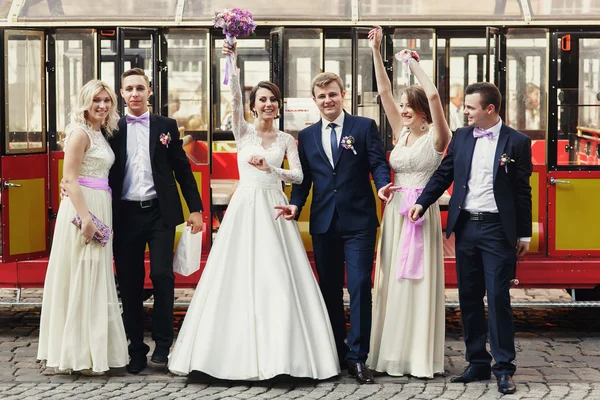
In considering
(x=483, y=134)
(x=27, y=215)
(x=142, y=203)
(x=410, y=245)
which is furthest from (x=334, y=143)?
(x=27, y=215)

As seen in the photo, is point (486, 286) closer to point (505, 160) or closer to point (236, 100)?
point (505, 160)

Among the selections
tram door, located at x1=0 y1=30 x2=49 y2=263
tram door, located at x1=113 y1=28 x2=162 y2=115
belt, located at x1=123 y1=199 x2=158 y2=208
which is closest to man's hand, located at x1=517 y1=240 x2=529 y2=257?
belt, located at x1=123 y1=199 x2=158 y2=208

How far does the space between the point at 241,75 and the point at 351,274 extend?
2.75 metres

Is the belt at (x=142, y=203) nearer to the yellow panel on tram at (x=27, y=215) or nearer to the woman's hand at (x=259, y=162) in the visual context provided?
the woman's hand at (x=259, y=162)

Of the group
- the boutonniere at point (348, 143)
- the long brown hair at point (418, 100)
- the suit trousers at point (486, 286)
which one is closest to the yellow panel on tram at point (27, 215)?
the boutonniere at point (348, 143)

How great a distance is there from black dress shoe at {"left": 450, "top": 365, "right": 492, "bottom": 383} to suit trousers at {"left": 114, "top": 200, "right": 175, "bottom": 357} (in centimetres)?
203

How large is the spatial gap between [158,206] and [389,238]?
5.24 feet

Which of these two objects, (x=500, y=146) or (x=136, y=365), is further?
(x=136, y=365)

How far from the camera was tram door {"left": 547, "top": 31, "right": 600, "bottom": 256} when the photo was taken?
29.8ft

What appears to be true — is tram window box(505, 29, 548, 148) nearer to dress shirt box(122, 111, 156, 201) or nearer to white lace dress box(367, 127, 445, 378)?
white lace dress box(367, 127, 445, 378)

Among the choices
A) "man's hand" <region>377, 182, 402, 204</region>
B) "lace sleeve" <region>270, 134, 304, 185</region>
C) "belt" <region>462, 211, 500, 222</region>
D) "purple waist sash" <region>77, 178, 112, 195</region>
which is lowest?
"belt" <region>462, 211, 500, 222</region>

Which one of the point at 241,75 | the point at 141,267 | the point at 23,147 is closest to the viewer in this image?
the point at 141,267

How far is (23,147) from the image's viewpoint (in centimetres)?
902

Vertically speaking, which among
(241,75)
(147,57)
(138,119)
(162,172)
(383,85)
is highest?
(147,57)
